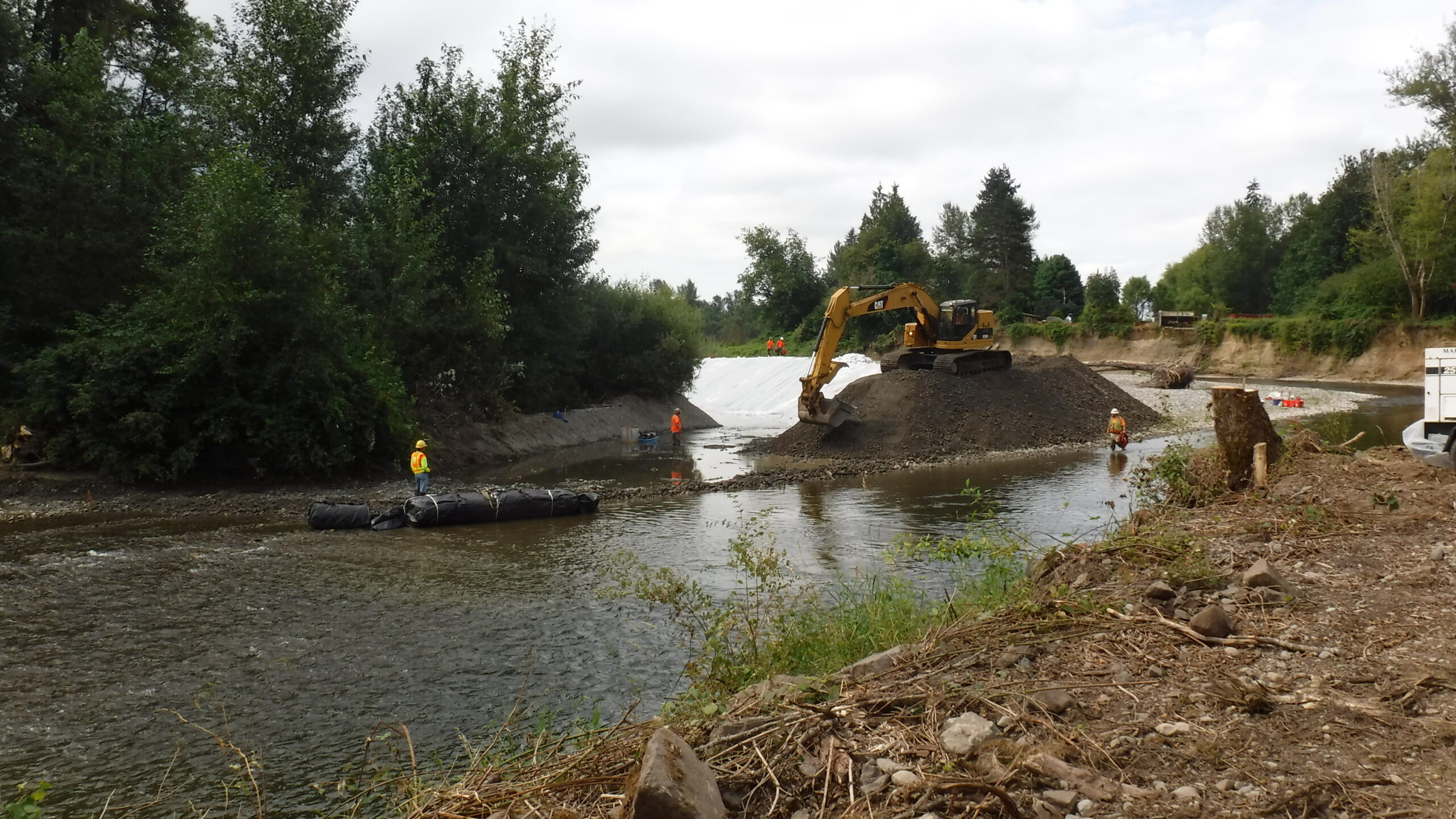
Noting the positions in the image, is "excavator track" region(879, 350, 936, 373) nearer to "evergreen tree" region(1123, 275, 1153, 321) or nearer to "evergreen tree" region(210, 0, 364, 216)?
"evergreen tree" region(210, 0, 364, 216)

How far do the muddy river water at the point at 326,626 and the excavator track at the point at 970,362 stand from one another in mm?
9634

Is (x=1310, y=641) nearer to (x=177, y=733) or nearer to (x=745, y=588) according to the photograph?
(x=745, y=588)

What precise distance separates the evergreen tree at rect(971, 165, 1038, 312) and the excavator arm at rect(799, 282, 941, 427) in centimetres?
5017

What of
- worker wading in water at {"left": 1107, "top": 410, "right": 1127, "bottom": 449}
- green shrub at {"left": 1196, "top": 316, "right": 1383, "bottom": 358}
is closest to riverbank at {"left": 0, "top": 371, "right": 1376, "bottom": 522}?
worker wading in water at {"left": 1107, "top": 410, "right": 1127, "bottom": 449}

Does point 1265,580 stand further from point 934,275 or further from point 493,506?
point 934,275

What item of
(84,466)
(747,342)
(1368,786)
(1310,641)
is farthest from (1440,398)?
(747,342)

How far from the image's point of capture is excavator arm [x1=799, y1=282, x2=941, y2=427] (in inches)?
941

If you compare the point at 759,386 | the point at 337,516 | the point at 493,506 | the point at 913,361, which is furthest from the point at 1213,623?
the point at 759,386

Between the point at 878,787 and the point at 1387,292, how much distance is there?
59279 millimetres

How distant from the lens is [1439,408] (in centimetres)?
1062

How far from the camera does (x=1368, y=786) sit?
3422 millimetres

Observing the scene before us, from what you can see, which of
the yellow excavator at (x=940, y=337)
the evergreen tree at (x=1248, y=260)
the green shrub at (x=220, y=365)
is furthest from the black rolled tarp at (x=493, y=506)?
the evergreen tree at (x=1248, y=260)

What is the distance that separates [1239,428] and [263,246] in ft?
60.6

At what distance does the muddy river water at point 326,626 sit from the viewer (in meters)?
6.82
